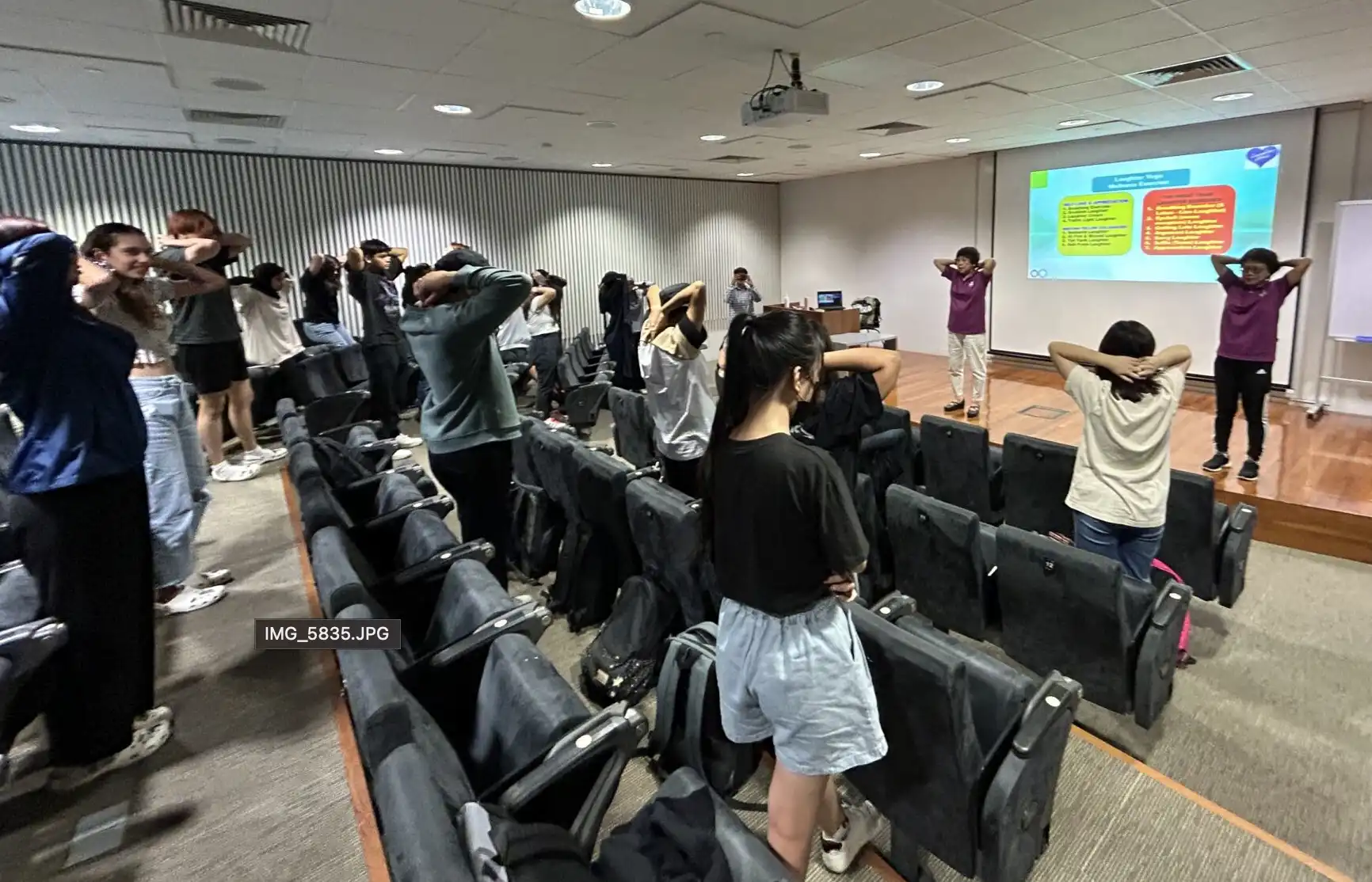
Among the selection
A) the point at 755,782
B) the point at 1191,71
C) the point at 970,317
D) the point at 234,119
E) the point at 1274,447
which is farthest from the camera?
the point at 970,317

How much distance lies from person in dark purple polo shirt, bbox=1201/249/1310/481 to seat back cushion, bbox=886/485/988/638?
3308mm

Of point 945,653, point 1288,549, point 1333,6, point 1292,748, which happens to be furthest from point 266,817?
point 1333,6

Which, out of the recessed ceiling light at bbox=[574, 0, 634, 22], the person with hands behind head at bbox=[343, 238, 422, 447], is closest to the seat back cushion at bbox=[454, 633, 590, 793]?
the recessed ceiling light at bbox=[574, 0, 634, 22]

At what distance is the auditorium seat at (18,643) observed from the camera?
1.52 m

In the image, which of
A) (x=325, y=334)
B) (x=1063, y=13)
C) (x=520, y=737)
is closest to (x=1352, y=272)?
(x=1063, y=13)

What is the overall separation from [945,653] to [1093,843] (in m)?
0.82

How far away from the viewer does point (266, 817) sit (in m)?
1.81

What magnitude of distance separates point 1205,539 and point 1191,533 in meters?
0.05

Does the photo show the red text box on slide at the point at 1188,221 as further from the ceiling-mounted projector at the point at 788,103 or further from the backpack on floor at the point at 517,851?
the backpack on floor at the point at 517,851

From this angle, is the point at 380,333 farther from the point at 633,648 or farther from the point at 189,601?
the point at 633,648

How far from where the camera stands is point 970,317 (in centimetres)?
649

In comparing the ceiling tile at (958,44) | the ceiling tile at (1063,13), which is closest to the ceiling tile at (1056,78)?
the ceiling tile at (958,44)

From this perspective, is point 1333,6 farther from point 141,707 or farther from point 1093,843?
point 141,707

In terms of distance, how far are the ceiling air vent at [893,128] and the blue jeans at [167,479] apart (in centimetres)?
620
